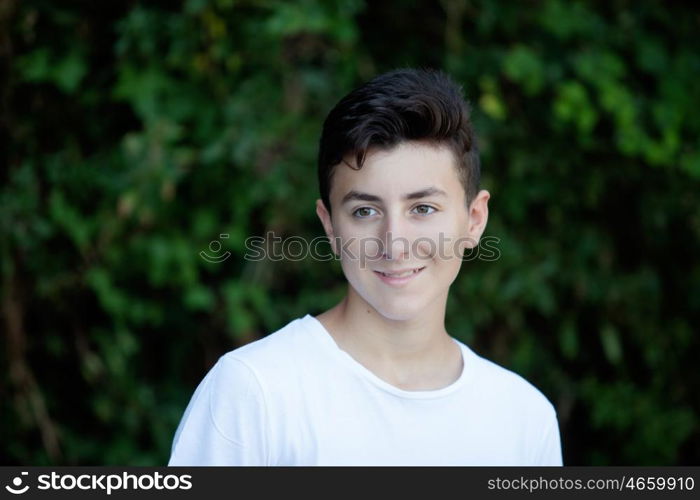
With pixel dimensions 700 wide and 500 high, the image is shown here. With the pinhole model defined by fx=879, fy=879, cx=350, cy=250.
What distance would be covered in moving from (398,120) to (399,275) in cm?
32

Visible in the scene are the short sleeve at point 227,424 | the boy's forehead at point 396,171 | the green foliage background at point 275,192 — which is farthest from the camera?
the green foliage background at point 275,192

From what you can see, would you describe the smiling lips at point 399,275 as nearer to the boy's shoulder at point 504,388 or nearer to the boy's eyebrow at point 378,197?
the boy's eyebrow at point 378,197

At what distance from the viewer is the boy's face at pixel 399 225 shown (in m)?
1.80

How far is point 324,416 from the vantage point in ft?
5.76

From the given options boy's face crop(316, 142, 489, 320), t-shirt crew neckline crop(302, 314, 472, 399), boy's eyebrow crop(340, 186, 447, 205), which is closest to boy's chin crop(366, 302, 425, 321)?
boy's face crop(316, 142, 489, 320)

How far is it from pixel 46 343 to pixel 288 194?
1.28m

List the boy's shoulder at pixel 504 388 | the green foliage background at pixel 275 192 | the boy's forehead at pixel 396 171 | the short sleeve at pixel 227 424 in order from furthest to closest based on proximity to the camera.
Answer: the green foliage background at pixel 275 192 → the boy's shoulder at pixel 504 388 → the boy's forehead at pixel 396 171 → the short sleeve at pixel 227 424

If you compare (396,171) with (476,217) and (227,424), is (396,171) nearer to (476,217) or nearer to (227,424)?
(476,217)

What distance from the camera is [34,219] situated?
3594 mm

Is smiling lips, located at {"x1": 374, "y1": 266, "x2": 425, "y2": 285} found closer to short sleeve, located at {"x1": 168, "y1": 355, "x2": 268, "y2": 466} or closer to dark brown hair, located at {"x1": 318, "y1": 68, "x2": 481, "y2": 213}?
dark brown hair, located at {"x1": 318, "y1": 68, "x2": 481, "y2": 213}

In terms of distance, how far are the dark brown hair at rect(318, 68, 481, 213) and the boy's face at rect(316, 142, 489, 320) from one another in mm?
25

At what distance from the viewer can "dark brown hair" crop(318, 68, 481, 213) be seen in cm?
181

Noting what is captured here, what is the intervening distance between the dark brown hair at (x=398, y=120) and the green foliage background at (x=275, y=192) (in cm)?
153

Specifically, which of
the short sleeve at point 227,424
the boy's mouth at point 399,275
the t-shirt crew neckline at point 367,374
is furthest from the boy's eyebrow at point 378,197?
the short sleeve at point 227,424
